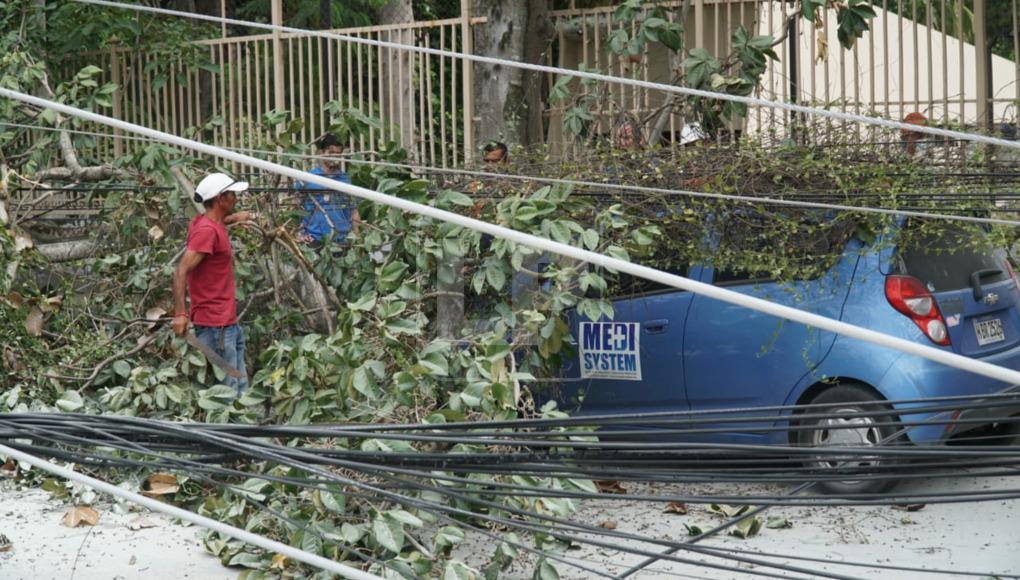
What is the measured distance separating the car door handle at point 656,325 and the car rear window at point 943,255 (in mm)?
1249

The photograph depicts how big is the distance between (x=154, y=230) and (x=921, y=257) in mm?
4525

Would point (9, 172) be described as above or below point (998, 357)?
above

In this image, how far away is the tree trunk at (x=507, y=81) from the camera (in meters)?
10.3

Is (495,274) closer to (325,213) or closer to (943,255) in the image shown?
(325,213)

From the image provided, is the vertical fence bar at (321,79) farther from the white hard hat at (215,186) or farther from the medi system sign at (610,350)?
the medi system sign at (610,350)

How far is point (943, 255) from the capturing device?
21.4ft

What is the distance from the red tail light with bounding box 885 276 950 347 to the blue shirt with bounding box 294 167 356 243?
313 centimetres

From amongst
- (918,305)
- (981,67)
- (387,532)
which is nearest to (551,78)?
(981,67)

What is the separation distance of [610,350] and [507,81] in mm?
3853

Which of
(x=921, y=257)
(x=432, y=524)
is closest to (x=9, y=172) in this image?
(x=432, y=524)

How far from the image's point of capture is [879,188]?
6.52 metres

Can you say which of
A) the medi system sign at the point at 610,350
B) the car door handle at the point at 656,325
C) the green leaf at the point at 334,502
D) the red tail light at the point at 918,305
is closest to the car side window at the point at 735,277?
the car door handle at the point at 656,325

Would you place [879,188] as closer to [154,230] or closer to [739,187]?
[739,187]

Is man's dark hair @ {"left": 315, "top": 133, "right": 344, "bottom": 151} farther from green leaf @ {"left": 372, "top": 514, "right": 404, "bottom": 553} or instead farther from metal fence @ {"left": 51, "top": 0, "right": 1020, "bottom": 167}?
green leaf @ {"left": 372, "top": 514, "right": 404, "bottom": 553}
